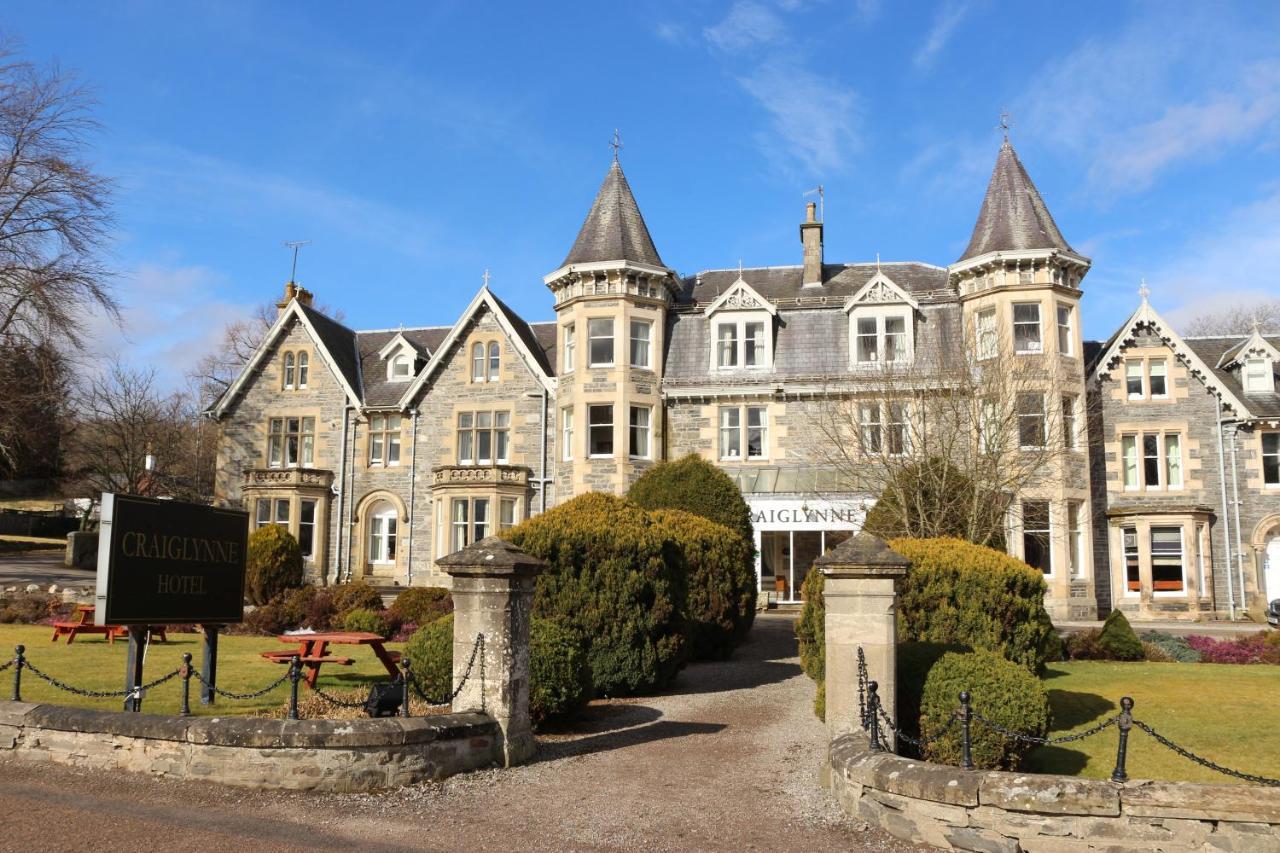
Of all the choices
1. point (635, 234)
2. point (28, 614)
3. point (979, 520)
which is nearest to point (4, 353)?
point (28, 614)

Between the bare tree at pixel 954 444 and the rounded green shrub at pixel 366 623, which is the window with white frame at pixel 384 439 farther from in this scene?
the bare tree at pixel 954 444

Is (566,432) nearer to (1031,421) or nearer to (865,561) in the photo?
(1031,421)

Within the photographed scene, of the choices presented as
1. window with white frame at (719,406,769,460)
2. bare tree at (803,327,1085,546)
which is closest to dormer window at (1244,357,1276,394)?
bare tree at (803,327,1085,546)

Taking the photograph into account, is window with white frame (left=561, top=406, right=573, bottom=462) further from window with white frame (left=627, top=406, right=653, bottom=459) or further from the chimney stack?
the chimney stack

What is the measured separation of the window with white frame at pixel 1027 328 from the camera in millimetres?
29906

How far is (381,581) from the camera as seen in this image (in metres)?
35.0

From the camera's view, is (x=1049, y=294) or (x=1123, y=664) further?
(x=1049, y=294)

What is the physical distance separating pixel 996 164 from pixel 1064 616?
1406cm

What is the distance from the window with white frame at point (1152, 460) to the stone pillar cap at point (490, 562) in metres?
26.5

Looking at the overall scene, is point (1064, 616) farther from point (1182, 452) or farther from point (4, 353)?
point (4, 353)

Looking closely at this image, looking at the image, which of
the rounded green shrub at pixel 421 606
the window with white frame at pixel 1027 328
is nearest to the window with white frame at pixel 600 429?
the rounded green shrub at pixel 421 606

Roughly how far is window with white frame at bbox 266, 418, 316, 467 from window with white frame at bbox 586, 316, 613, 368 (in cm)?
1133

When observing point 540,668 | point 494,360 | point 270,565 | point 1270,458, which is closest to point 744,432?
point 494,360

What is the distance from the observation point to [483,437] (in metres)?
34.9
